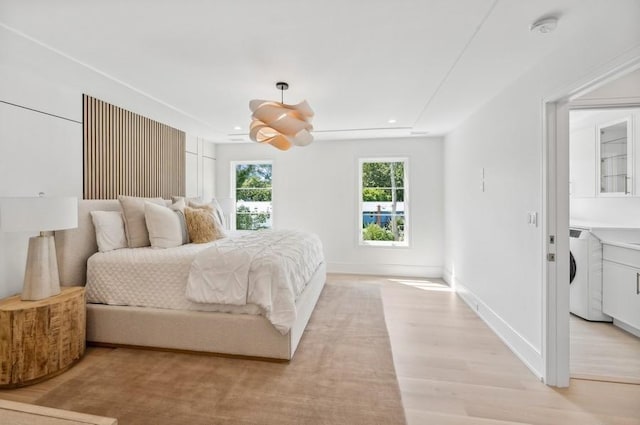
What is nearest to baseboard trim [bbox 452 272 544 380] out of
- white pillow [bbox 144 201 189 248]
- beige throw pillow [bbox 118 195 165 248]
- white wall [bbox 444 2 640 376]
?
white wall [bbox 444 2 640 376]

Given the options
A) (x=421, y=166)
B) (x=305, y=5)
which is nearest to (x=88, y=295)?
(x=305, y=5)

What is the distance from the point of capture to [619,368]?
2223mm

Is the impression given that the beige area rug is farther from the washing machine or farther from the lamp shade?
the washing machine

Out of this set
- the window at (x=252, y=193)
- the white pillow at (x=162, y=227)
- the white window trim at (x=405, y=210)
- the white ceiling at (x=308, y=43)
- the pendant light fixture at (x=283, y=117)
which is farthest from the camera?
the window at (x=252, y=193)

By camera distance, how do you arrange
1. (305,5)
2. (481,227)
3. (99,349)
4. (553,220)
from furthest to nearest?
1. (481,227)
2. (99,349)
3. (553,220)
4. (305,5)

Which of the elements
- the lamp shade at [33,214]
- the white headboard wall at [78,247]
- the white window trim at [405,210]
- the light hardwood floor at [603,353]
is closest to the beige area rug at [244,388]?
the white headboard wall at [78,247]

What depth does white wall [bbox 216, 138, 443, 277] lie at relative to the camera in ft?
16.6

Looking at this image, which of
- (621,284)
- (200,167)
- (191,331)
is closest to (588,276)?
(621,284)

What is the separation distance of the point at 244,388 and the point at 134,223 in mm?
2069

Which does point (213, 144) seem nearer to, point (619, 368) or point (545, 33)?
point (545, 33)

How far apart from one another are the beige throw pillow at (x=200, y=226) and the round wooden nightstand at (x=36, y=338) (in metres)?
1.23

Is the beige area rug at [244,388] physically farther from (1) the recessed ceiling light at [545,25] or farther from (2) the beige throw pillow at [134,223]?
(1) the recessed ceiling light at [545,25]

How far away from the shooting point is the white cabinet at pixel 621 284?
2.63 meters

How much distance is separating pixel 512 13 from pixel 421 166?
11.4ft
